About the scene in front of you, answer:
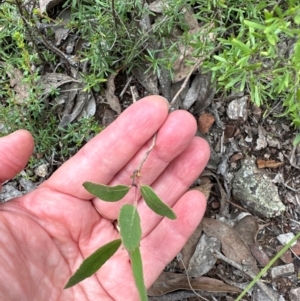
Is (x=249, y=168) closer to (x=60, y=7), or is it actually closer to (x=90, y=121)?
(x=90, y=121)


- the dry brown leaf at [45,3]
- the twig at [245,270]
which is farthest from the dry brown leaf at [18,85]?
the twig at [245,270]

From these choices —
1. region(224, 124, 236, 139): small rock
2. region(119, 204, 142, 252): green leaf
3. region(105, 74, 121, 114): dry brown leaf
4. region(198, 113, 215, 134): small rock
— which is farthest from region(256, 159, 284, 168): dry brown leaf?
region(119, 204, 142, 252): green leaf

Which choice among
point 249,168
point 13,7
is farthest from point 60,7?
point 249,168

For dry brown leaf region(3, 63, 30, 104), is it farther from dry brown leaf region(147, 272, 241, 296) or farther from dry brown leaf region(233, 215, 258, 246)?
dry brown leaf region(233, 215, 258, 246)

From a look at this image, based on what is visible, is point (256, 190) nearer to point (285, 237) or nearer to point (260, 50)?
point (285, 237)

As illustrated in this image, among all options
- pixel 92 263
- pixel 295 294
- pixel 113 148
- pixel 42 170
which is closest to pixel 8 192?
pixel 42 170

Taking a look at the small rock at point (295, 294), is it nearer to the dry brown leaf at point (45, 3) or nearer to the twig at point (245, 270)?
the twig at point (245, 270)
